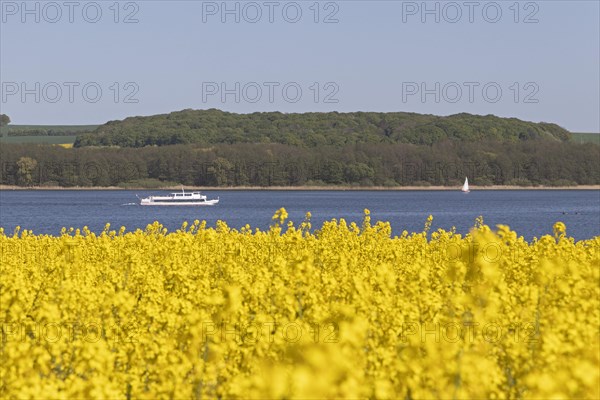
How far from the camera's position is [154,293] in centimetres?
1367

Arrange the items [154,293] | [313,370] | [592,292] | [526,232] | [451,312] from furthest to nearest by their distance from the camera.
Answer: [526,232] < [154,293] < [592,292] < [451,312] < [313,370]

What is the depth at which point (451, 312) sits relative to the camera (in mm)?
10773

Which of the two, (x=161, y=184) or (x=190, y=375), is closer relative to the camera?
(x=190, y=375)

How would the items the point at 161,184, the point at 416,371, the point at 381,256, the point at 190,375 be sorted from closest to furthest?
the point at 416,371 < the point at 190,375 < the point at 381,256 < the point at 161,184

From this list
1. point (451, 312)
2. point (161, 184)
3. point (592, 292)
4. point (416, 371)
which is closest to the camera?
point (416, 371)

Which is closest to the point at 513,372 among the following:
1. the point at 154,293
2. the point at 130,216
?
the point at 154,293

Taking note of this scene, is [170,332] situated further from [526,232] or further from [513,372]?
[526,232]

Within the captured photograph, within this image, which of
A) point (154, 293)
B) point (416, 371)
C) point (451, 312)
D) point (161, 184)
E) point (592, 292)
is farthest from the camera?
point (161, 184)

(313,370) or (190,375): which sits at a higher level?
(313,370)

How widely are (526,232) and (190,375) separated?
185 ft

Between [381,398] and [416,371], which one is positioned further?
[416,371]

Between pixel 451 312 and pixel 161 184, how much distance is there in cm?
18754

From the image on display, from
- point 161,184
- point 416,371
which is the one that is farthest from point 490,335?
point 161,184

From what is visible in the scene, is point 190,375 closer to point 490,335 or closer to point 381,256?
point 490,335
